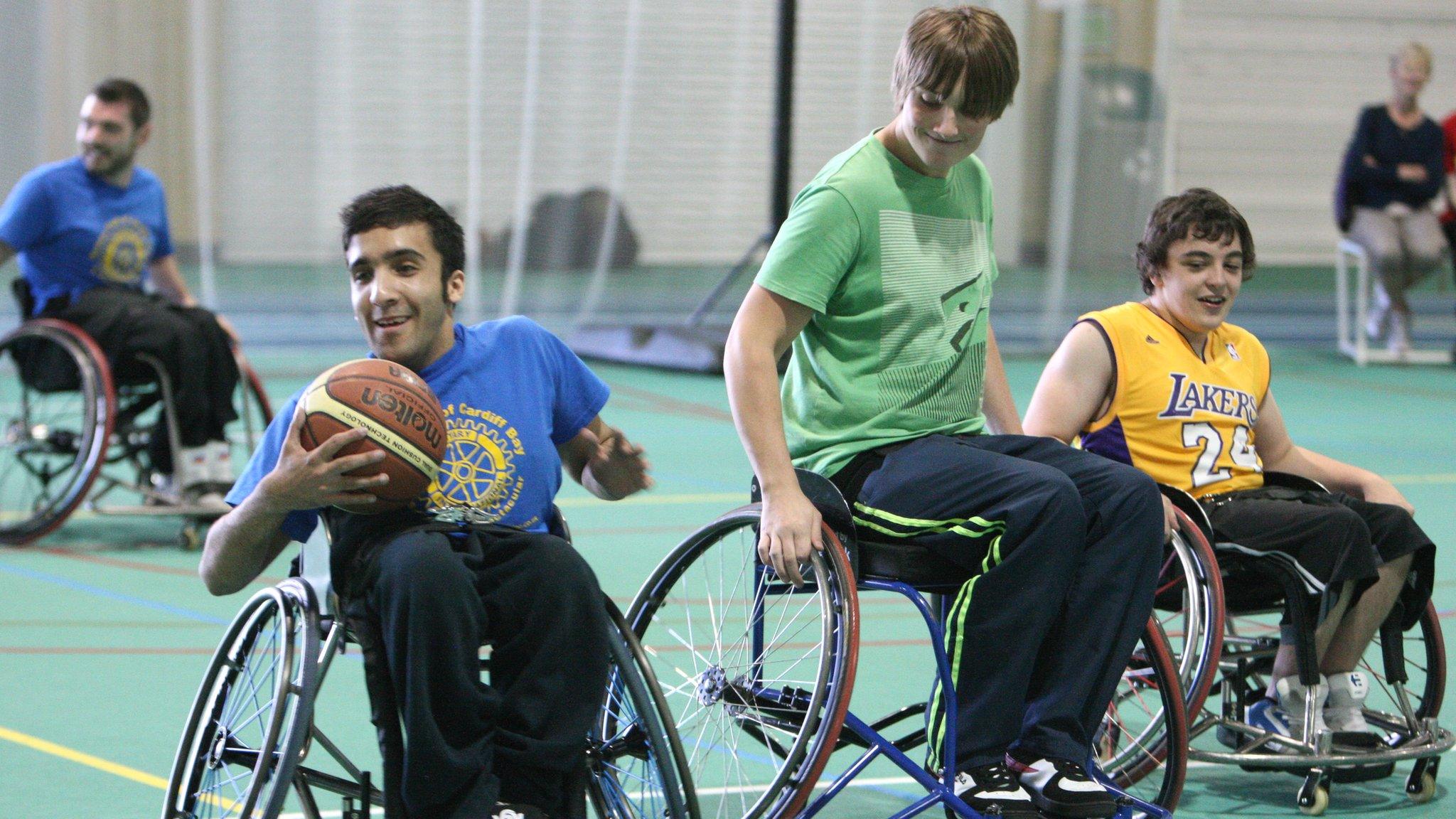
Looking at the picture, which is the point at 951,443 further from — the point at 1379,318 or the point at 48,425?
the point at 1379,318

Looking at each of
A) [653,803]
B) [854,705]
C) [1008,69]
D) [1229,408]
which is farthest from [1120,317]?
[653,803]

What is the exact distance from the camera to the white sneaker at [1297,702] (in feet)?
8.98

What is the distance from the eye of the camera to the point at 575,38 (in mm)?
8781

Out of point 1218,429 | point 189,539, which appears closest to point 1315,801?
point 1218,429

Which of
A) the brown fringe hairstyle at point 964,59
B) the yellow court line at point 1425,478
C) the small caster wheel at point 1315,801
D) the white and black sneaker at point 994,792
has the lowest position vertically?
the yellow court line at point 1425,478

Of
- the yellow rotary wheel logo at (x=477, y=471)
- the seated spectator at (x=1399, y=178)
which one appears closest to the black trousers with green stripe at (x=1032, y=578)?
the yellow rotary wheel logo at (x=477, y=471)

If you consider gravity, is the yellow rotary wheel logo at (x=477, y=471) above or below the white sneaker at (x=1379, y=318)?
above

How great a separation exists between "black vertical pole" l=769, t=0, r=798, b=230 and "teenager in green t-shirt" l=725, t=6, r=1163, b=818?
5.42m

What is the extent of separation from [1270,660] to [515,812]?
55.9 inches

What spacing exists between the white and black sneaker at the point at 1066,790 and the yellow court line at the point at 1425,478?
3849 millimetres

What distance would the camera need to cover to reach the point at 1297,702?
2760mm

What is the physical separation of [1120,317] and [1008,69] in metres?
0.61

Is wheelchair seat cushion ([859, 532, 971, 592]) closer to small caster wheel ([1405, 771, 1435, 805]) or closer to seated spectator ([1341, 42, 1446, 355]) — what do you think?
small caster wheel ([1405, 771, 1435, 805])

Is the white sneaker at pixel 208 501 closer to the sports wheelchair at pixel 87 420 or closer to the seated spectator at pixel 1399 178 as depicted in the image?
the sports wheelchair at pixel 87 420
